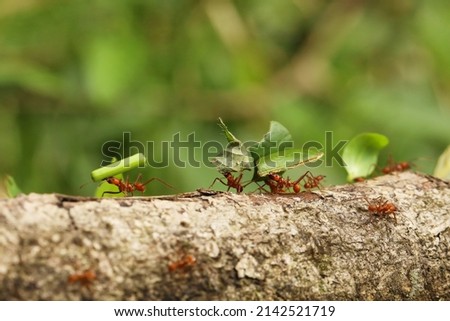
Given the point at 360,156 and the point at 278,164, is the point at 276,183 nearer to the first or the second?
the point at 278,164

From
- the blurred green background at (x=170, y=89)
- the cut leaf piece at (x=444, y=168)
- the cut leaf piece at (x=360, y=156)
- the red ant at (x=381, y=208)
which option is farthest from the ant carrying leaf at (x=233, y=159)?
the blurred green background at (x=170, y=89)

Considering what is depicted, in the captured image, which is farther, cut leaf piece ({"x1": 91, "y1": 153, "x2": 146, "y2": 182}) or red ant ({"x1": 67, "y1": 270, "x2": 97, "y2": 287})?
cut leaf piece ({"x1": 91, "y1": 153, "x2": 146, "y2": 182})

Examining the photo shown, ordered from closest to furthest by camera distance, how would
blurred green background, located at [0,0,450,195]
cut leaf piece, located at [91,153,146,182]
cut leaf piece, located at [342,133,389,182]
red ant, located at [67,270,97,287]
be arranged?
red ant, located at [67,270,97,287] → cut leaf piece, located at [91,153,146,182] → cut leaf piece, located at [342,133,389,182] → blurred green background, located at [0,0,450,195]

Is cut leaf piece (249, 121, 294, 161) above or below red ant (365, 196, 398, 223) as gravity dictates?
above

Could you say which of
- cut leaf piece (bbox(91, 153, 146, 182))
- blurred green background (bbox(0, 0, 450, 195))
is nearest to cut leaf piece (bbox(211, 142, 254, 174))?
cut leaf piece (bbox(91, 153, 146, 182))

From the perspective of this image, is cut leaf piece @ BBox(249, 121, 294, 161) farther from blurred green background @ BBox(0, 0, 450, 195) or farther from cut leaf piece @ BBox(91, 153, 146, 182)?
blurred green background @ BBox(0, 0, 450, 195)

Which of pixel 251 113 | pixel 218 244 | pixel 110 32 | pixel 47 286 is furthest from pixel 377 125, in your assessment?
pixel 47 286

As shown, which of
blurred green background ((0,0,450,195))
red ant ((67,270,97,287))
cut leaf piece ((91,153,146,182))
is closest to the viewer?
red ant ((67,270,97,287))

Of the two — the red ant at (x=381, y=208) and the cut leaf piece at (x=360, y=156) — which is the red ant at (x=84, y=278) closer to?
the red ant at (x=381, y=208)
